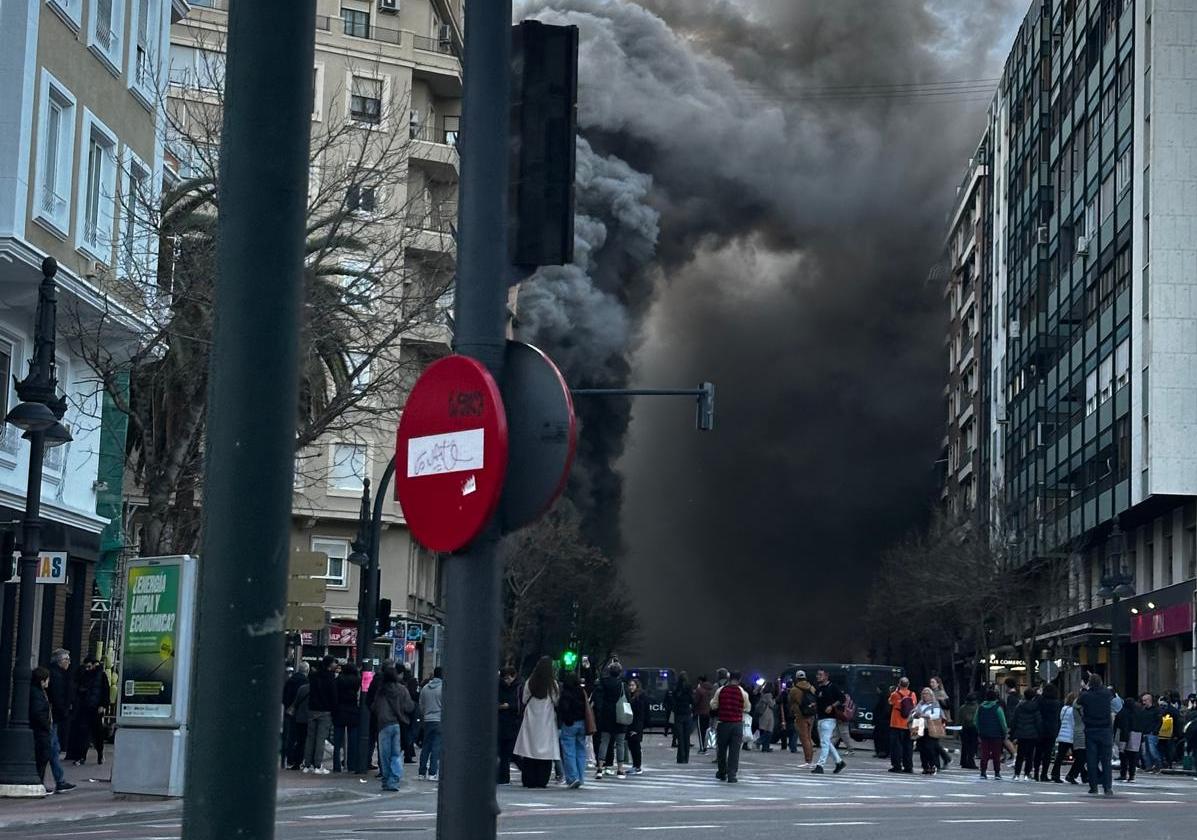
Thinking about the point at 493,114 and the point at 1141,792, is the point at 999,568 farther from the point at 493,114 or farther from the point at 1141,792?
the point at 493,114

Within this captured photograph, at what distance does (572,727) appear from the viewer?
25.9 meters

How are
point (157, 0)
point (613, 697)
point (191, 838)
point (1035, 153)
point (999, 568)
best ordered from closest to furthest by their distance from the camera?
point (191, 838)
point (613, 697)
point (157, 0)
point (999, 568)
point (1035, 153)

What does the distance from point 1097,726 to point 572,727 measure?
744 centimetres

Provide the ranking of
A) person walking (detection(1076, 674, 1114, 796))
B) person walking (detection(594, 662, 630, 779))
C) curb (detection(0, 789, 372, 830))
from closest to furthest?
curb (detection(0, 789, 372, 830))
person walking (detection(1076, 674, 1114, 796))
person walking (detection(594, 662, 630, 779))

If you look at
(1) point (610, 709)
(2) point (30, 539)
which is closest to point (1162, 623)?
(1) point (610, 709)

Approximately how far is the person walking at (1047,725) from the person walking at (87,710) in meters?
16.2

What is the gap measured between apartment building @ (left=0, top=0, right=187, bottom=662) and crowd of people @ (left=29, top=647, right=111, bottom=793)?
204 cm

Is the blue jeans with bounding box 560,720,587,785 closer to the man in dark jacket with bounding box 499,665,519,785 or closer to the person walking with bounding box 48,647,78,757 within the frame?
the man in dark jacket with bounding box 499,665,519,785

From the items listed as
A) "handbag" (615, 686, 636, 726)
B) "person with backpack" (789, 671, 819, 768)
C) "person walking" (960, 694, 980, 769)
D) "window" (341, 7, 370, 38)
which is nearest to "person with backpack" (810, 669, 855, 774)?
"person with backpack" (789, 671, 819, 768)

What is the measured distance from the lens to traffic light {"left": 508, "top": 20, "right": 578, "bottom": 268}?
5.25m

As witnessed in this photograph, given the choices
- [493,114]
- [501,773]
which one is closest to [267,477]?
Result: [493,114]

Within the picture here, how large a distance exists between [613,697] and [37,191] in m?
11.6

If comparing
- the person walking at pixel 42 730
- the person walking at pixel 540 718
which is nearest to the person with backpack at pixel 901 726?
the person walking at pixel 540 718

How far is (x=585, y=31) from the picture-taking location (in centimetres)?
9775
